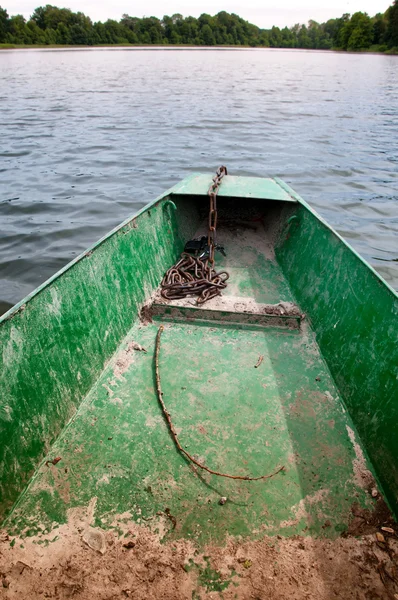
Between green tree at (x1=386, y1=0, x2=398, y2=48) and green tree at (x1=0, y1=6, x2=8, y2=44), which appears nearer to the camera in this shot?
green tree at (x1=386, y1=0, x2=398, y2=48)

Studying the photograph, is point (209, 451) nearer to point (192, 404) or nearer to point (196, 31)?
point (192, 404)

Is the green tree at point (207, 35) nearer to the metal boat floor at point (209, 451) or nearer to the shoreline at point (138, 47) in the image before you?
the shoreline at point (138, 47)

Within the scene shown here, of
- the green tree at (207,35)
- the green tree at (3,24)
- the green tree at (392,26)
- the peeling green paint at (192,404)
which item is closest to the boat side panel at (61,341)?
the peeling green paint at (192,404)

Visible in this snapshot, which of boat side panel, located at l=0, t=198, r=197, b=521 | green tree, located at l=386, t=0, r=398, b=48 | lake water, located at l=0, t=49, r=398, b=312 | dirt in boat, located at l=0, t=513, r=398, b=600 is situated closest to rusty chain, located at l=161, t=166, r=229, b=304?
boat side panel, located at l=0, t=198, r=197, b=521

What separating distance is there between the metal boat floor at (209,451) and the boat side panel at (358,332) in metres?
0.15

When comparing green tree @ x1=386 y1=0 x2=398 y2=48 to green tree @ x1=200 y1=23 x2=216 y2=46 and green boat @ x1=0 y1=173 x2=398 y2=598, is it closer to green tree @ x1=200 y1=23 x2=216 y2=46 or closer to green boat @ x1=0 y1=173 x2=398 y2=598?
green tree @ x1=200 y1=23 x2=216 y2=46

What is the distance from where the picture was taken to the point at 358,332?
118 inches

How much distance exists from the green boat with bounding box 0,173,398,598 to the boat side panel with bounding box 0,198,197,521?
0.01 meters

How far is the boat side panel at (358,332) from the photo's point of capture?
2416 mm

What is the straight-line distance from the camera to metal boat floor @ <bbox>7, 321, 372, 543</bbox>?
221 cm

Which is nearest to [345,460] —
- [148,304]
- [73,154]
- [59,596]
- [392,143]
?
[59,596]

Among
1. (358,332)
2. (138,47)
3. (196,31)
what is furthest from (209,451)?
(196,31)

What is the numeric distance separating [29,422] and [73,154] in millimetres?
12362

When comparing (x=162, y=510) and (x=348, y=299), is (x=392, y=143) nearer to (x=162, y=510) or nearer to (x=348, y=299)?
(x=348, y=299)
